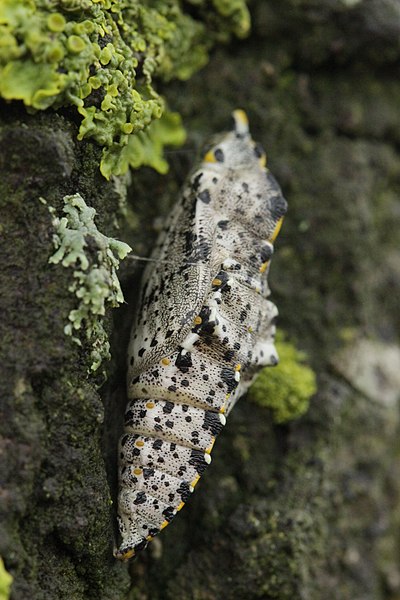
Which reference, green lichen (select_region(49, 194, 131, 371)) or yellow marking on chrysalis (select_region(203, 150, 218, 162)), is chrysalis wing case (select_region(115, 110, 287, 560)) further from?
green lichen (select_region(49, 194, 131, 371))

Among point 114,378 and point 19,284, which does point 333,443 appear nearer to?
point 114,378

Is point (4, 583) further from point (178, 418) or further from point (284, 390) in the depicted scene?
A: point (284, 390)

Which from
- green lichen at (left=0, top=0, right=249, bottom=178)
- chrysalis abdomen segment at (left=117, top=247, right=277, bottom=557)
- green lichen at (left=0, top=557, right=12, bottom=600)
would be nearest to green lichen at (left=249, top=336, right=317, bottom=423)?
chrysalis abdomen segment at (left=117, top=247, right=277, bottom=557)

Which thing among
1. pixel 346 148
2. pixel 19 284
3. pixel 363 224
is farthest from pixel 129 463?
pixel 346 148

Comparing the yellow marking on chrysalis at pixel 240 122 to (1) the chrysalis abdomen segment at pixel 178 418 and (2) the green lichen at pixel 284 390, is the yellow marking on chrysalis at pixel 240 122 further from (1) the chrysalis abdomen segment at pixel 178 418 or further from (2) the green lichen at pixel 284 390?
(2) the green lichen at pixel 284 390

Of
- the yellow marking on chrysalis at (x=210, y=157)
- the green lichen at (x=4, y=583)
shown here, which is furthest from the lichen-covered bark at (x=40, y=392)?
the yellow marking on chrysalis at (x=210, y=157)

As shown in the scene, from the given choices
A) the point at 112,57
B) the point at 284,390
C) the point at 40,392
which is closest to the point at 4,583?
the point at 40,392
